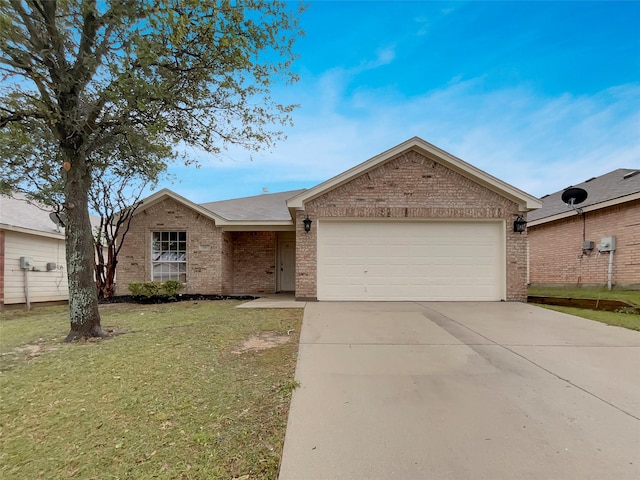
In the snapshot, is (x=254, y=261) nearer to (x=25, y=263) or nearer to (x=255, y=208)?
(x=255, y=208)

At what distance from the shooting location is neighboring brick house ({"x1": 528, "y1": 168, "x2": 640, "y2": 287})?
400 inches

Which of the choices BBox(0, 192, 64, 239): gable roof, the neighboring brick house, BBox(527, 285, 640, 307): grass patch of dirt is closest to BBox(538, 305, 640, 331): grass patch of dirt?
BBox(527, 285, 640, 307): grass patch of dirt

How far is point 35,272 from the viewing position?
11289mm

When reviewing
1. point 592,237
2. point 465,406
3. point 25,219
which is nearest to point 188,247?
point 25,219

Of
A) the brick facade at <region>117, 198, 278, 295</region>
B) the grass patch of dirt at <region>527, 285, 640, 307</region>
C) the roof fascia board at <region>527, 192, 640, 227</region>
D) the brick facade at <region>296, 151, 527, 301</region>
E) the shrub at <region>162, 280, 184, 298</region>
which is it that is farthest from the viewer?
the brick facade at <region>117, 198, 278, 295</region>

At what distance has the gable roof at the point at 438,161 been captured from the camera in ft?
31.3

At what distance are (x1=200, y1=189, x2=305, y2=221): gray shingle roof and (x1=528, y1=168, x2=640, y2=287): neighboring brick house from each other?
408 inches

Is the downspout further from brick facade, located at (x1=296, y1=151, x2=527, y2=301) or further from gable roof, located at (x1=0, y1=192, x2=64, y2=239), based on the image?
brick facade, located at (x1=296, y1=151, x2=527, y2=301)

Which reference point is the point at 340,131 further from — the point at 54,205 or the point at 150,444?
the point at 150,444

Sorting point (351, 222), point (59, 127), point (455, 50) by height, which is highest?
point (455, 50)

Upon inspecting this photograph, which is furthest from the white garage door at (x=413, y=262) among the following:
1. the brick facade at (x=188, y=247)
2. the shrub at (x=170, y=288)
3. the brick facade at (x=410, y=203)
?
the shrub at (x=170, y=288)

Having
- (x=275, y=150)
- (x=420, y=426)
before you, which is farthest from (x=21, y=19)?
(x=420, y=426)

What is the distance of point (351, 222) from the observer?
9.95 metres

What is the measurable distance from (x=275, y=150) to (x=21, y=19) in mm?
4529
